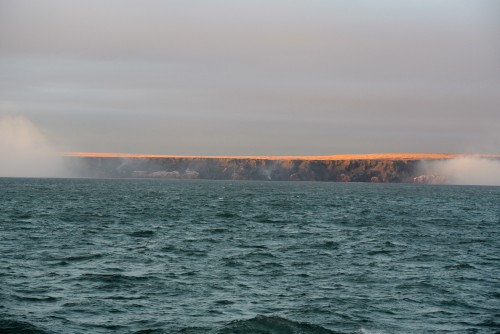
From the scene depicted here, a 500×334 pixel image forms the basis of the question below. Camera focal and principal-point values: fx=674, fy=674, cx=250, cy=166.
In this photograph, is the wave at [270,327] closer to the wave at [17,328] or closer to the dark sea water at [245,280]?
the dark sea water at [245,280]

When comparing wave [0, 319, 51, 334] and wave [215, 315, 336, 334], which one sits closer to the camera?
wave [0, 319, 51, 334]

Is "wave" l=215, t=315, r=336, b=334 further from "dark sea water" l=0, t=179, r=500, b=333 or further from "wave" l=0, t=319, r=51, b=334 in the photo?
"wave" l=0, t=319, r=51, b=334

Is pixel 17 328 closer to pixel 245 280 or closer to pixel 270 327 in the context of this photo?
pixel 270 327

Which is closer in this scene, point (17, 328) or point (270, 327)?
point (17, 328)

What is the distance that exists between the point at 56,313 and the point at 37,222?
36.7 m

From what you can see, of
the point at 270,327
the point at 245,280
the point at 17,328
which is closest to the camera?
the point at 17,328

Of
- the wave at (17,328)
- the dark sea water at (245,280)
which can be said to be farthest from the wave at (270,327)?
the wave at (17,328)

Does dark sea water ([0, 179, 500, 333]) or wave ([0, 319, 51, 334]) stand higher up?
dark sea water ([0, 179, 500, 333])

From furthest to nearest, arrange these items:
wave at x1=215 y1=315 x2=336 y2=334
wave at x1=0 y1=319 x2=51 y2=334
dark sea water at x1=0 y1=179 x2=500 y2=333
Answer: dark sea water at x1=0 y1=179 x2=500 y2=333 → wave at x1=215 y1=315 x2=336 y2=334 → wave at x1=0 y1=319 x2=51 y2=334

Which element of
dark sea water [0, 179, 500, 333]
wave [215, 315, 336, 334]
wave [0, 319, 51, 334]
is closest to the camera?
wave [0, 319, 51, 334]

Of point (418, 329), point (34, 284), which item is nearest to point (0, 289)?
point (34, 284)

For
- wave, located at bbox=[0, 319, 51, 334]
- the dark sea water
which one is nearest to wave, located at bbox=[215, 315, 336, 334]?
the dark sea water

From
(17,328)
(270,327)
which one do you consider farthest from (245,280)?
(17,328)

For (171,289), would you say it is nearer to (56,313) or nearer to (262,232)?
(56,313)
